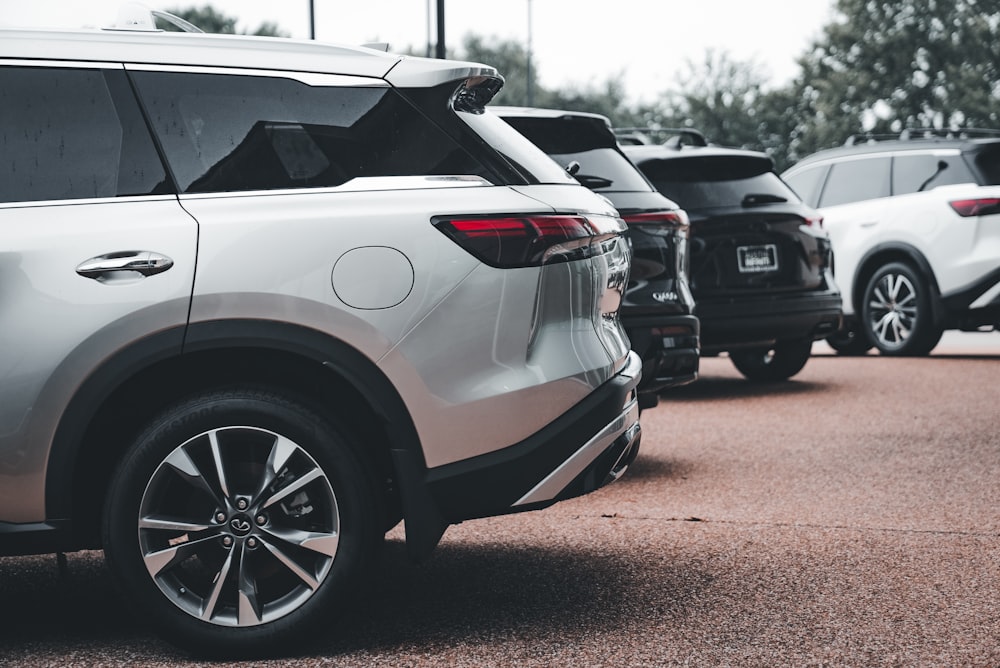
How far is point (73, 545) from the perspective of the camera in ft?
12.3

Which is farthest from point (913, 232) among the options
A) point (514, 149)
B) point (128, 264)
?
point (128, 264)

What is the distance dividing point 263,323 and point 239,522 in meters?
0.59

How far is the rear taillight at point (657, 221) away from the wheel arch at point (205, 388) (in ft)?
10.8

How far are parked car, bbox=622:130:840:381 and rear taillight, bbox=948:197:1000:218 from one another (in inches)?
88.7

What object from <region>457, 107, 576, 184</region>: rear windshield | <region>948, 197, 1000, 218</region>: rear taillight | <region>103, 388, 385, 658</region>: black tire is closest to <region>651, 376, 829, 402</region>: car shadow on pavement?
<region>948, 197, 1000, 218</region>: rear taillight

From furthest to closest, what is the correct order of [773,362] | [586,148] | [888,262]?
[888,262], [773,362], [586,148]

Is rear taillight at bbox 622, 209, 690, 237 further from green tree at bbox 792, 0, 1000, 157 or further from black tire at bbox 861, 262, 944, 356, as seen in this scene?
green tree at bbox 792, 0, 1000, 157

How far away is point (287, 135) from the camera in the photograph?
148 inches

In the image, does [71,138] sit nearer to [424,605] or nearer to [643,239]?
[424,605]

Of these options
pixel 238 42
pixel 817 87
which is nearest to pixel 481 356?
pixel 238 42

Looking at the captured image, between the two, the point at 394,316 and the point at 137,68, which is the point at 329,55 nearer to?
the point at 137,68

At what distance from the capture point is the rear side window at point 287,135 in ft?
12.2

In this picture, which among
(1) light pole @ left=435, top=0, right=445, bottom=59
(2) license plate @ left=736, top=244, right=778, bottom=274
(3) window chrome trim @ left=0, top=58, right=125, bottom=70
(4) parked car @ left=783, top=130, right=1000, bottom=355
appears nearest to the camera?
(3) window chrome trim @ left=0, top=58, right=125, bottom=70

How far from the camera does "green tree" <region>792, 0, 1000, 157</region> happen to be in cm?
4953
